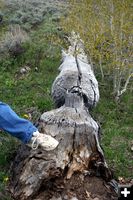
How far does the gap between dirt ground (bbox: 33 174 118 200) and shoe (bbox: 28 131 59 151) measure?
59 centimetres

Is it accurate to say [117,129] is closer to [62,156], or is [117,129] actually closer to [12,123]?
[62,156]

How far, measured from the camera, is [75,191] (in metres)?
5.78

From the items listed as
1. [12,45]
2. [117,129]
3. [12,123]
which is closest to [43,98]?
[117,129]

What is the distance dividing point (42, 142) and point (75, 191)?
0.90 metres

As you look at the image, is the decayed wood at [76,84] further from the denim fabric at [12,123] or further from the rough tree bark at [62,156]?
the denim fabric at [12,123]

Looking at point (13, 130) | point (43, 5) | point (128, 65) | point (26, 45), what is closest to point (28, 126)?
point (13, 130)

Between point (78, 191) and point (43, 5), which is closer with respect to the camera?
point (78, 191)

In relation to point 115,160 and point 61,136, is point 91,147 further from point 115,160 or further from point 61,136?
point 115,160

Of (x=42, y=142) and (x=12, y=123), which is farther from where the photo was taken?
(x=42, y=142)

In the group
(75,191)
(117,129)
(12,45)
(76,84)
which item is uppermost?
(76,84)

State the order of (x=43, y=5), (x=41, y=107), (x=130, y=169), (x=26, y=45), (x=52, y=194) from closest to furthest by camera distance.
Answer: (x=52, y=194) → (x=130, y=169) → (x=41, y=107) → (x=26, y=45) → (x=43, y=5)

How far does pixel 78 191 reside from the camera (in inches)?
228

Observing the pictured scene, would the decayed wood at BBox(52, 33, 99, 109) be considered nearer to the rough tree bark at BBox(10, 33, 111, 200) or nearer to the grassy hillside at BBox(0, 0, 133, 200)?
the grassy hillside at BBox(0, 0, 133, 200)

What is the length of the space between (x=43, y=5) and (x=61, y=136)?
12.7 metres
